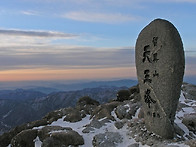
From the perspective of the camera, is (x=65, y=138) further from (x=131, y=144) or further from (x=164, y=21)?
(x=164, y=21)

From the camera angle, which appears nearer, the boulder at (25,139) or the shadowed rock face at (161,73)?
the shadowed rock face at (161,73)

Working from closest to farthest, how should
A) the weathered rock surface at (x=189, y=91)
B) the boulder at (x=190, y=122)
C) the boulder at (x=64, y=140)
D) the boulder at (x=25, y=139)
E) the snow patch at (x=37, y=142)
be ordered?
the boulder at (x=64, y=140) < the snow patch at (x=37, y=142) < the boulder at (x=25, y=139) < the boulder at (x=190, y=122) < the weathered rock surface at (x=189, y=91)

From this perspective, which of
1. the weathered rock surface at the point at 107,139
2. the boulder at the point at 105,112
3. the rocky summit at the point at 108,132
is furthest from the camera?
the boulder at the point at 105,112

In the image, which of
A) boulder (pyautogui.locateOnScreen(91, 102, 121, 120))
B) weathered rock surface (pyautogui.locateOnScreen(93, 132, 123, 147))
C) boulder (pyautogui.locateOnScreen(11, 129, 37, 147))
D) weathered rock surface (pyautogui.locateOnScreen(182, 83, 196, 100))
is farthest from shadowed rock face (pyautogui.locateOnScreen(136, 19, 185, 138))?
weathered rock surface (pyautogui.locateOnScreen(182, 83, 196, 100))

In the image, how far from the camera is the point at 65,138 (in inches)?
778

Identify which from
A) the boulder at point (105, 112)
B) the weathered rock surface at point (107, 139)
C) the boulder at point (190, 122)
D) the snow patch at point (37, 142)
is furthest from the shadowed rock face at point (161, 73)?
the snow patch at point (37, 142)

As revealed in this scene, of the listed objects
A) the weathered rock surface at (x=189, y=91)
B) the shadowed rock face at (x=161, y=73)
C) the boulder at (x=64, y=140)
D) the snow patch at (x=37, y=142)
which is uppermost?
the shadowed rock face at (x=161, y=73)

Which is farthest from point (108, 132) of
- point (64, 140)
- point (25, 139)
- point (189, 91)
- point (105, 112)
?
point (189, 91)

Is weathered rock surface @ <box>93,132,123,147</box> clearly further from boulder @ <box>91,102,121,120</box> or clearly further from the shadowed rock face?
boulder @ <box>91,102,121,120</box>

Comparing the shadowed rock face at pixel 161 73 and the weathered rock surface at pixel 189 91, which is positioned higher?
the shadowed rock face at pixel 161 73

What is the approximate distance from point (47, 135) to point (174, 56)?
41.3 ft

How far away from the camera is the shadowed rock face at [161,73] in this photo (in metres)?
17.3

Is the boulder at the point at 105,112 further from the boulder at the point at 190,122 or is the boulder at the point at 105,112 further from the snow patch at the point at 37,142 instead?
the boulder at the point at 190,122

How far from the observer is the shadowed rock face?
17281 millimetres
